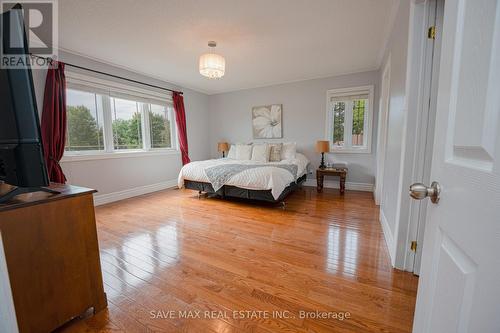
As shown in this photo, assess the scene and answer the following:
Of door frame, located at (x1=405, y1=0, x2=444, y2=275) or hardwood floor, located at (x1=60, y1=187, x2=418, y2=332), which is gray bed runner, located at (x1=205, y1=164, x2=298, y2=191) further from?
door frame, located at (x1=405, y1=0, x2=444, y2=275)

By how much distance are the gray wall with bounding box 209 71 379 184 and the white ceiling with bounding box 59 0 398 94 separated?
60cm

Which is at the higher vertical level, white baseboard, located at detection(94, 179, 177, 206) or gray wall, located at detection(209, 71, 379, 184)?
gray wall, located at detection(209, 71, 379, 184)

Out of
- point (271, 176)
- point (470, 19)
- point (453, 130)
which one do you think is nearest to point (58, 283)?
point (453, 130)

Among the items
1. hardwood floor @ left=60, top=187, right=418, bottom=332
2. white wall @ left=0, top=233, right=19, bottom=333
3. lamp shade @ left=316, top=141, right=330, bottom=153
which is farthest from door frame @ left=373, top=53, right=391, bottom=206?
white wall @ left=0, top=233, right=19, bottom=333

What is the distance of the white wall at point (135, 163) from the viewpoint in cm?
316

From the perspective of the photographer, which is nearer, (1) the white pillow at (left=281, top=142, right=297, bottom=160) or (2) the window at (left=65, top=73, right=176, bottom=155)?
(2) the window at (left=65, top=73, right=176, bottom=155)

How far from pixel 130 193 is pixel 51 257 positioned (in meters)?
3.12

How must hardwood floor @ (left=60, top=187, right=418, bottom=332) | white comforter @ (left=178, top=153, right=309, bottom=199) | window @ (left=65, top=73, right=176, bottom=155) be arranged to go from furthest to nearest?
window @ (left=65, top=73, right=176, bottom=155) < white comforter @ (left=178, top=153, right=309, bottom=199) < hardwood floor @ (left=60, top=187, right=418, bottom=332)

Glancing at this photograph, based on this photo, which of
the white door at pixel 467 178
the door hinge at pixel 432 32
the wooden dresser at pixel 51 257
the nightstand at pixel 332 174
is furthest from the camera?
the nightstand at pixel 332 174

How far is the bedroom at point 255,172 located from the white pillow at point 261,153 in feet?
0.15

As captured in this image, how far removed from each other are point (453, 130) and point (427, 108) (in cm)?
126

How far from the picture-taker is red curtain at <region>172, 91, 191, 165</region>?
4.67 meters

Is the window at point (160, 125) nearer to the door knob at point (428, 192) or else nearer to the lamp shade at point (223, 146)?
the lamp shade at point (223, 146)

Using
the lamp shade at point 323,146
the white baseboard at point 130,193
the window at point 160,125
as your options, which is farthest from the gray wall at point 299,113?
the white baseboard at point 130,193
